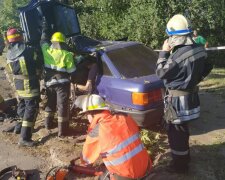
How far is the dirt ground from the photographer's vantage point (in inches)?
197

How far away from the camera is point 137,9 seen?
40.8ft

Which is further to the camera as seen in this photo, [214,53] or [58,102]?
[214,53]

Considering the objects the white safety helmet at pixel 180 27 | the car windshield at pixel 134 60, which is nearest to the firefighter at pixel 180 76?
the white safety helmet at pixel 180 27

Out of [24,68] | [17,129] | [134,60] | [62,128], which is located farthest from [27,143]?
[134,60]

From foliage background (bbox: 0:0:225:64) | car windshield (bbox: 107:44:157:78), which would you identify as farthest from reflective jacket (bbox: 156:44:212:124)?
foliage background (bbox: 0:0:225:64)

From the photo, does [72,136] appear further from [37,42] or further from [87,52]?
[37,42]

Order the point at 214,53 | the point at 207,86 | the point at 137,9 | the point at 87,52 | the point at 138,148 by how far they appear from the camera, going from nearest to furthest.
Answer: the point at 138,148
the point at 87,52
the point at 207,86
the point at 137,9
the point at 214,53

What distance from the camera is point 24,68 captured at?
619 centimetres

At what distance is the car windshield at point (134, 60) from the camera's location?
6.30 m

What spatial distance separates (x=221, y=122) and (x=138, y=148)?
149 inches

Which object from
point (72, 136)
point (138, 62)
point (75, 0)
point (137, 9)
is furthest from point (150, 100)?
point (75, 0)

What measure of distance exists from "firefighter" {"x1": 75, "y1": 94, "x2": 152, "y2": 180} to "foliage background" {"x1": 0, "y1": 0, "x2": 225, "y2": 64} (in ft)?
28.3

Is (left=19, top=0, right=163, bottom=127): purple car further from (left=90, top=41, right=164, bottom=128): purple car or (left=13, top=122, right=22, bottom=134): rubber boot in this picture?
(left=13, top=122, right=22, bottom=134): rubber boot

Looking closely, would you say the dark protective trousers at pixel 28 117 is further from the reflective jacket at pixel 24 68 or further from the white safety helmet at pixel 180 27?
the white safety helmet at pixel 180 27
